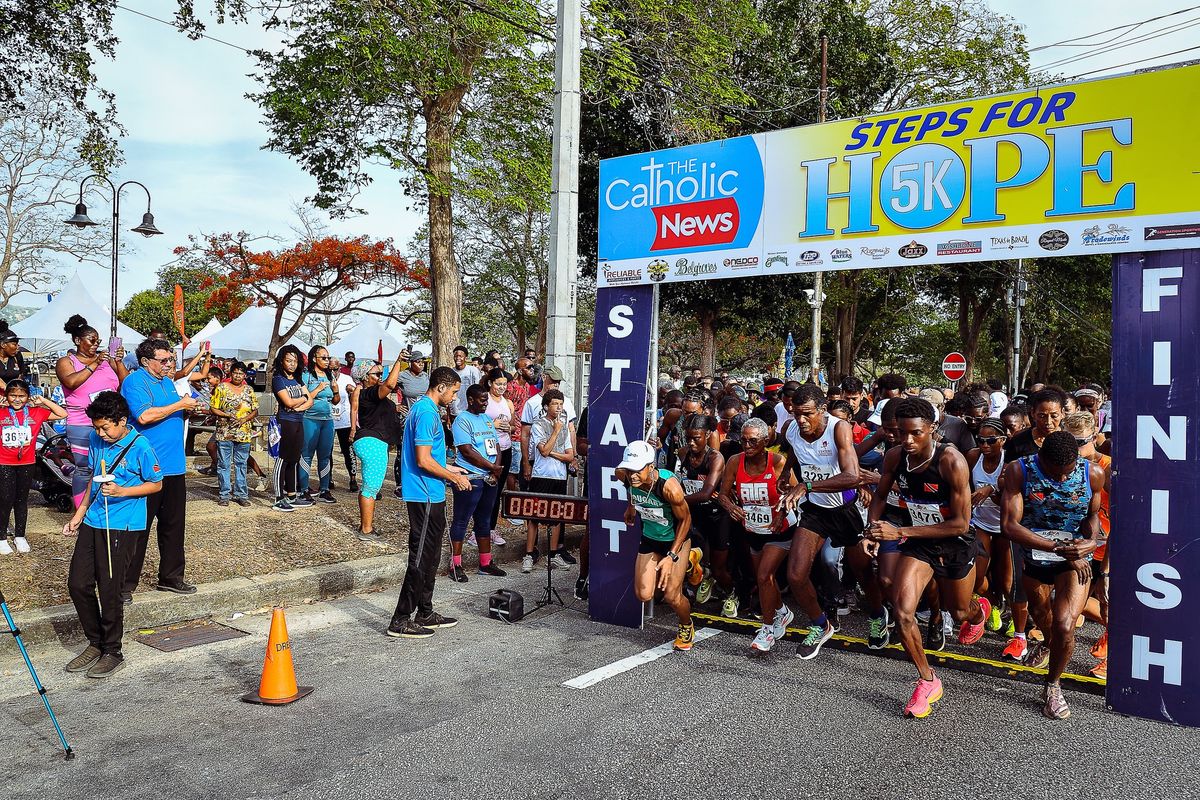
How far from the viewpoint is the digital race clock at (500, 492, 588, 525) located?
7.47 m

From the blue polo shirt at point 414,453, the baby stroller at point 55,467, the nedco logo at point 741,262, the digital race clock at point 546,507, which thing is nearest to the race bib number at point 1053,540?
the nedco logo at point 741,262

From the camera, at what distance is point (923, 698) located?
5.24 m

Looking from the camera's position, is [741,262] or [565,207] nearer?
[741,262]

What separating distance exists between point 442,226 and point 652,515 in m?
11.5

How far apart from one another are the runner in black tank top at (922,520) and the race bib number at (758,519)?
3.00 ft

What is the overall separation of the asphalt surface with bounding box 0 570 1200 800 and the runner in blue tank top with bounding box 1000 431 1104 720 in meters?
0.45

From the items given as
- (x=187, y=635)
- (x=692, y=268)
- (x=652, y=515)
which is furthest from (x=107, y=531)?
(x=692, y=268)

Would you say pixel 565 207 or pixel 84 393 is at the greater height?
pixel 565 207

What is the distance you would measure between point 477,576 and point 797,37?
22549mm

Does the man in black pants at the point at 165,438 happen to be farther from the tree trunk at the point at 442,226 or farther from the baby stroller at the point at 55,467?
the tree trunk at the point at 442,226

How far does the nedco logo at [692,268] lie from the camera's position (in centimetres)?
685

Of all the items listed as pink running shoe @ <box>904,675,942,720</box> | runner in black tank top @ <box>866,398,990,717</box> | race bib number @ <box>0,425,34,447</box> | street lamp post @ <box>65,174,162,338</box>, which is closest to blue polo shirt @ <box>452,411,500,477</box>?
race bib number @ <box>0,425,34,447</box>

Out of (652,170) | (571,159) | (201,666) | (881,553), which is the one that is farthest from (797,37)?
(201,666)

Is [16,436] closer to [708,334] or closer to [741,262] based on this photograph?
[741,262]
